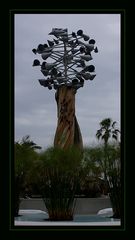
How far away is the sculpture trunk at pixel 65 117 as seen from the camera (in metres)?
17.9

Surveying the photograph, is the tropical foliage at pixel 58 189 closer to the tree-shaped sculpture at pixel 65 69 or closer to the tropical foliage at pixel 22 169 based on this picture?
the tropical foliage at pixel 22 169


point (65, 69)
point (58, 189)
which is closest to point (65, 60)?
point (65, 69)

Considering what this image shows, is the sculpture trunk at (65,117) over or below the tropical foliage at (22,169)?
over

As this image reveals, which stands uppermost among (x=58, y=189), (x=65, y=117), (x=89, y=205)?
(x=65, y=117)

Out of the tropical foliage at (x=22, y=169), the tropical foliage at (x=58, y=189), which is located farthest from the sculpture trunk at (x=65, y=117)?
the tropical foliage at (x=58, y=189)

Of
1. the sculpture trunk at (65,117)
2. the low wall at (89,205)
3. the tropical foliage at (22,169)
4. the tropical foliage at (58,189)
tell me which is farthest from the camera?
the sculpture trunk at (65,117)

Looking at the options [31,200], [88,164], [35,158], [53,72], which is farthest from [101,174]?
[53,72]

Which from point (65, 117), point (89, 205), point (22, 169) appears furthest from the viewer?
point (65, 117)

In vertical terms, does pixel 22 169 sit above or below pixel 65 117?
below

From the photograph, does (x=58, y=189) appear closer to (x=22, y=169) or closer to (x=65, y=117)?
(x=22, y=169)

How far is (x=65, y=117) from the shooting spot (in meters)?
18.2
